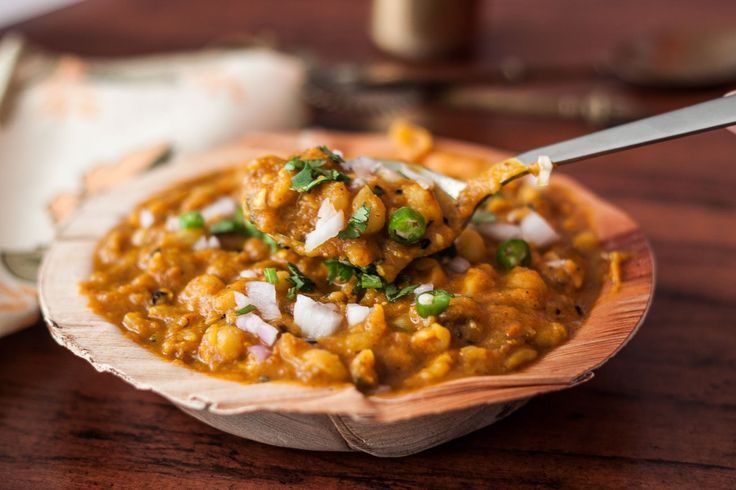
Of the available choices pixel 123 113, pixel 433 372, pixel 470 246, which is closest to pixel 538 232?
pixel 470 246

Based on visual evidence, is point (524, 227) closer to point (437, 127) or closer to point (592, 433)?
point (592, 433)

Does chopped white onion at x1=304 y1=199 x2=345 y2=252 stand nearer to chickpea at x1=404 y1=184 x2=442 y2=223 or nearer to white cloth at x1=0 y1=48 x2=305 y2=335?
chickpea at x1=404 y1=184 x2=442 y2=223

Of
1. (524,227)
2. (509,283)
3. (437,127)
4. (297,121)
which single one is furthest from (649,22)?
(509,283)

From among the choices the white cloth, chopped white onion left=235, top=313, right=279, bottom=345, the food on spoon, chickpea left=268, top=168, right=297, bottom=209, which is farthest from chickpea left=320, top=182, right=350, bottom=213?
the white cloth

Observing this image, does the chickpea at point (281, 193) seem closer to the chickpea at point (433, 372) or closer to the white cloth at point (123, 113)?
the chickpea at point (433, 372)

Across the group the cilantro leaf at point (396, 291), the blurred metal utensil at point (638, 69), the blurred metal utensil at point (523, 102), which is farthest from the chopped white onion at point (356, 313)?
the blurred metal utensil at point (523, 102)
